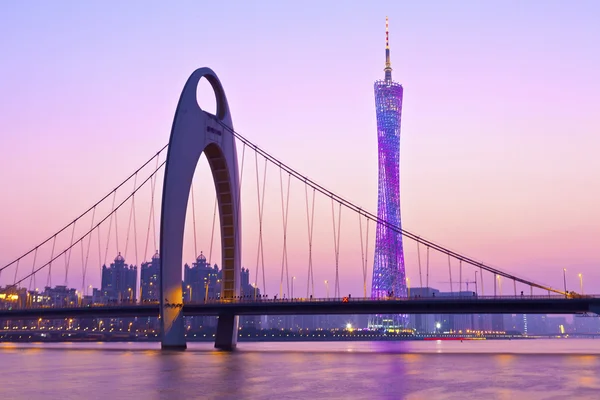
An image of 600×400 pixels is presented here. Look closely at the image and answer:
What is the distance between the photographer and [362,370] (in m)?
54.4

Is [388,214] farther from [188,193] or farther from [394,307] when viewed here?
[188,193]

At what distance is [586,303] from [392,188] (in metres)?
102

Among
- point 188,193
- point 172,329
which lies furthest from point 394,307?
point 188,193

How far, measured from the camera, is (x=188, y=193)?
263 feet

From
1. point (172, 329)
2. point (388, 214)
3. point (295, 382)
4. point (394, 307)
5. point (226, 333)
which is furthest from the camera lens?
point (388, 214)

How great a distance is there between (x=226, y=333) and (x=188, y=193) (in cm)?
2023

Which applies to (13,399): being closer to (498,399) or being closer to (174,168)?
(498,399)

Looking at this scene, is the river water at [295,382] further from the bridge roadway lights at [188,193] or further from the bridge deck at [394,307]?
the bridge roadway lights at [188,193]

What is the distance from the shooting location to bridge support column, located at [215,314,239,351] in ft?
299

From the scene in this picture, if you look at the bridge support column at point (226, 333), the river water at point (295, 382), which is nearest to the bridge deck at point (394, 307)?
the bridge support column at point (226, 333)

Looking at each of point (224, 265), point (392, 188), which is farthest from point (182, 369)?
point (392, 188)

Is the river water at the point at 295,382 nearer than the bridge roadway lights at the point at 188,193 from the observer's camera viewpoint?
Yes

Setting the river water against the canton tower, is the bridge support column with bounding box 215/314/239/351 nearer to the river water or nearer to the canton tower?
the river water

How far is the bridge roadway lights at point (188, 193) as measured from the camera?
77562 mm
